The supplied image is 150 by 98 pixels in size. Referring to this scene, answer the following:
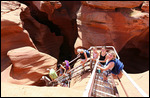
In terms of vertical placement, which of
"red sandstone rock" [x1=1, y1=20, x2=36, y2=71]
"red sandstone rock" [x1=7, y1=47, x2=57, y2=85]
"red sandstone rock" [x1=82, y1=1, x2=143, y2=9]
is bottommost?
"red sandstone rock" [x1=7, y1=47, x2=57, y2=85]

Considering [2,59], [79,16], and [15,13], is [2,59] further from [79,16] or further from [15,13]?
[79,16]

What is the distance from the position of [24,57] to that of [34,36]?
3.25 m

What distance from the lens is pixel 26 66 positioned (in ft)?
16.2

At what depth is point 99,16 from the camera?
685 cm

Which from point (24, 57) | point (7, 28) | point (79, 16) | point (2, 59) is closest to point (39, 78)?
point (24, 57)

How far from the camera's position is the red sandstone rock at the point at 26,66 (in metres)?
4.79

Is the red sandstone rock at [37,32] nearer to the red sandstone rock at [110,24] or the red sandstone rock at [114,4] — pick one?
the red sandstone rock at [110,24]

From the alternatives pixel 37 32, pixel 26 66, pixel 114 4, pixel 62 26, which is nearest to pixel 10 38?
pixel 26 66

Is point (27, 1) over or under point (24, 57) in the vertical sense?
over

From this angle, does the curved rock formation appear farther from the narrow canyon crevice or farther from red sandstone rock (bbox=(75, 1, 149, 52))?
the narrow canyon crevice

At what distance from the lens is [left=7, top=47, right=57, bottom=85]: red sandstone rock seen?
188 inches

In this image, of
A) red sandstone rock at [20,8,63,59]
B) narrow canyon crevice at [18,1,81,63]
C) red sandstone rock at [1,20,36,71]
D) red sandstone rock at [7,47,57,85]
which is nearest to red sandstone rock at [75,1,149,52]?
narrow canyon crevice at [18,1,81,63]

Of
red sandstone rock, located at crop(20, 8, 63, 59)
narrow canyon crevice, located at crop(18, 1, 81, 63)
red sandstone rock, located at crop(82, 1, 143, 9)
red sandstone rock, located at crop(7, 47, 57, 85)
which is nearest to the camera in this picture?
red sandstone rock, located at crop(7, 47, 57, 85)

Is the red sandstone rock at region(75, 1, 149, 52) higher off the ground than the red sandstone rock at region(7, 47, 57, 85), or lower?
higher
